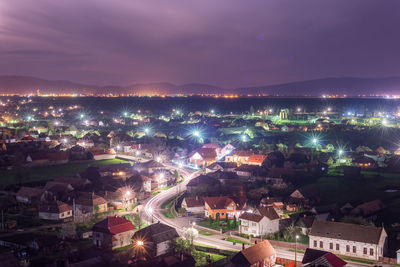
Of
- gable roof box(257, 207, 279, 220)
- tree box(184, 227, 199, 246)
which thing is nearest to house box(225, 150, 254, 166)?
gable roof box(257, 207, 279, 220)

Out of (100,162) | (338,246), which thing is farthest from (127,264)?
(100,162)

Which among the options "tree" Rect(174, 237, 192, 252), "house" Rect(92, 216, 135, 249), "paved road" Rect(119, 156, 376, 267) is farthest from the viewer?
"house" Rect(92, 216, 135, 249)

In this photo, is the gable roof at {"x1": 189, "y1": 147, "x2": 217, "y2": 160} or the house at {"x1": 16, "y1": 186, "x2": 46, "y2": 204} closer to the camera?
the house at {"x1": 16, "y1": 186, "x2": 46, "y2": 204}

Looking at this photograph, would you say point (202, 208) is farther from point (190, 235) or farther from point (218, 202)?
point (190, 235)

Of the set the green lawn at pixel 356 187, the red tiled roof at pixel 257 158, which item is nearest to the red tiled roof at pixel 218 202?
the green lawn at pixel 356 187

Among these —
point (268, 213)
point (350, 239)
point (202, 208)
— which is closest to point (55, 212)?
point (202, 208)

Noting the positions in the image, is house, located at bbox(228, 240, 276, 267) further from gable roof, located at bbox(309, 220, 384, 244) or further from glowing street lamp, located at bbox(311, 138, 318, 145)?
glowing street lamp, located at bbox(311, 138, 318, 145)

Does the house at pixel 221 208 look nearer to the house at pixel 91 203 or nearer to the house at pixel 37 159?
the house at pixel 91 203
